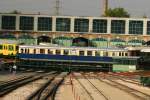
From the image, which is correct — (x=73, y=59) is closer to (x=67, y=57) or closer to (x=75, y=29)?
(x=67, y=57)

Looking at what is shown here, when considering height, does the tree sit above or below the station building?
above

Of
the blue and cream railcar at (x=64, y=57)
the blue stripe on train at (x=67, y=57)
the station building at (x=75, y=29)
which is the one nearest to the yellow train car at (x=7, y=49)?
the blue and cream railcar at (x=64, y=57)

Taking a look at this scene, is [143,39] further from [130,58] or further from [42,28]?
[130,58]

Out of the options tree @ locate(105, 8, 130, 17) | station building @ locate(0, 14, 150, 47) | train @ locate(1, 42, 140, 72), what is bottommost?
train @ locate(1, 42, 140, 72)

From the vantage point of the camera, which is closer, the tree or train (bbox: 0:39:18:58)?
train (bbox: 0:39:18:58)

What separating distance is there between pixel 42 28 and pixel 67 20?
5.69 m

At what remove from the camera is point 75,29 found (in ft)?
356

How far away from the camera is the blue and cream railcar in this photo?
231 feet

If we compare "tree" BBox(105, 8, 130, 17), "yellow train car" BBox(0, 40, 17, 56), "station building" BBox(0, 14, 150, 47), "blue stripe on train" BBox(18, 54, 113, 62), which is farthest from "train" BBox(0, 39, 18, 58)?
"tree" BBox(105, 8, 130, 17)

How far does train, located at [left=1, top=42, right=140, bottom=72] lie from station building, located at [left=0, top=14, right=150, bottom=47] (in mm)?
33316

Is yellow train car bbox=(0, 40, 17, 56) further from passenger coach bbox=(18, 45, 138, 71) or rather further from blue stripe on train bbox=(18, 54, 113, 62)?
blue stripe on train bbox=(18, 54, 113, 62)

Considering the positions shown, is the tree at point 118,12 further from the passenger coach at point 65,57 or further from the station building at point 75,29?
the passenger coach at point 65,57

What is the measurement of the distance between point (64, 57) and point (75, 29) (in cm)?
3774

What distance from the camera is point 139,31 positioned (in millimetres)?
107750
